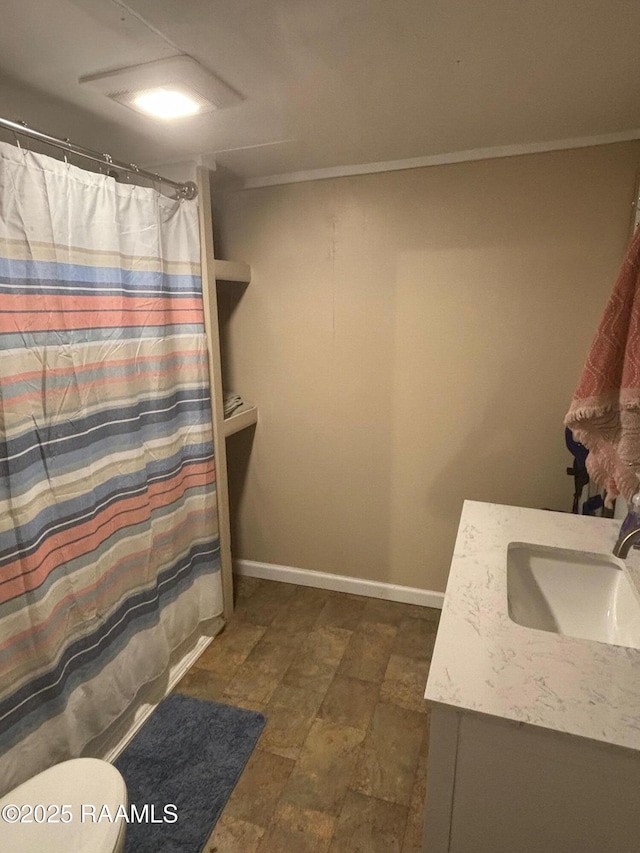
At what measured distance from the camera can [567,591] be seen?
141 cm

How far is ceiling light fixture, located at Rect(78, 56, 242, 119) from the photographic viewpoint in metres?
1.19

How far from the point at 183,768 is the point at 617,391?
1.78m

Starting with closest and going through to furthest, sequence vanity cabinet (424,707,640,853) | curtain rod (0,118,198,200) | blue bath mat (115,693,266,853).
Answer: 1. vanity cabinet (424,707,640,853)
2. curtain rod (0,118,198,200)
3. blue bath mat (115,693,266,853)

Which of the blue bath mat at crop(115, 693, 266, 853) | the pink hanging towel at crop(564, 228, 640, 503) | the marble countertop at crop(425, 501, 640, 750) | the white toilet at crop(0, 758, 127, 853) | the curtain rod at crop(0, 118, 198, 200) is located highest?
the curtain rod at crop(0, 118, 198, 200)

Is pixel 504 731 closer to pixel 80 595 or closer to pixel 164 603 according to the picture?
pixel 80 595

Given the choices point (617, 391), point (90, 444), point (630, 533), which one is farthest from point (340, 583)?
point (617, 391)

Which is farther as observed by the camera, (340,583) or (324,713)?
(340,583)

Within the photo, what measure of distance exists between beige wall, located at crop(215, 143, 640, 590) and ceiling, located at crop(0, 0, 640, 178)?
0.87 feet

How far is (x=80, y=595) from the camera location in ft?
4.91

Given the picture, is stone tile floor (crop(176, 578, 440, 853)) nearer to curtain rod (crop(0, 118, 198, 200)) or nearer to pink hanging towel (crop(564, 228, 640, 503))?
pink hanging towel (crop(564, 228, 640, 503))

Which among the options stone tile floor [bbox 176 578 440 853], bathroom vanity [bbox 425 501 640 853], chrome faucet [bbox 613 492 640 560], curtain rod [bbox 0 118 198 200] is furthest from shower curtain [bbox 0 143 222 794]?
chrome faucet [bbox 613 492 640 560]

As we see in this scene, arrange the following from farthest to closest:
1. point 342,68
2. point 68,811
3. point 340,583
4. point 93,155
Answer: point 340,583 < point 93,155 < point 342,68 < point 68,811

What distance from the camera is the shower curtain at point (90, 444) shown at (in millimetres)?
1274

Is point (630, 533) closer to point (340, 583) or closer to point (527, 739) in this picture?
point (527, 739)
